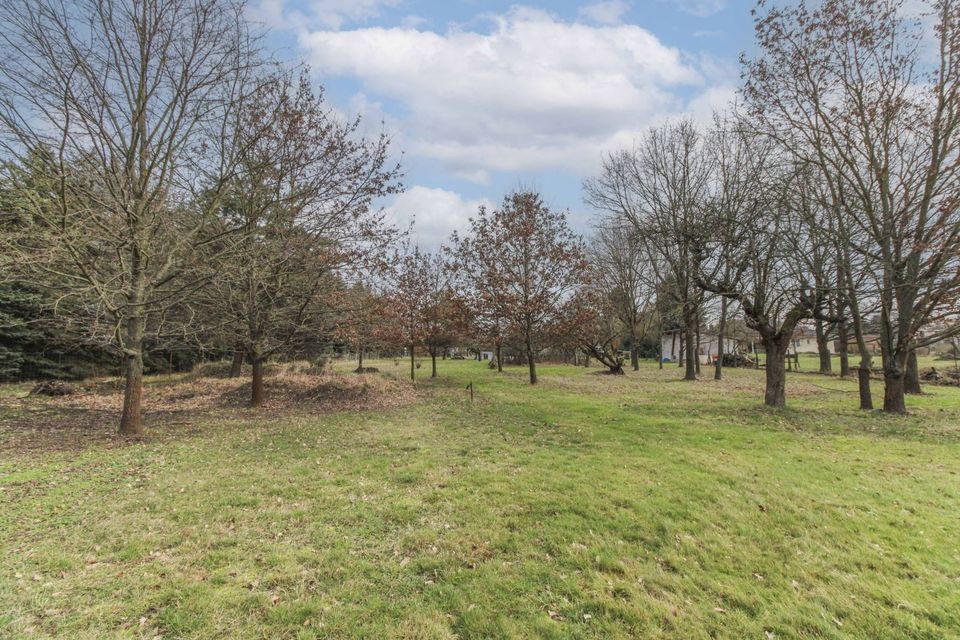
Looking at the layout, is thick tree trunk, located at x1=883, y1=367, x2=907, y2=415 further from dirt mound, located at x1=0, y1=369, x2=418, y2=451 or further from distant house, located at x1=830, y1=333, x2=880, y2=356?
dirt mound, located at x1=0, y1=369, x2=418, y2=451

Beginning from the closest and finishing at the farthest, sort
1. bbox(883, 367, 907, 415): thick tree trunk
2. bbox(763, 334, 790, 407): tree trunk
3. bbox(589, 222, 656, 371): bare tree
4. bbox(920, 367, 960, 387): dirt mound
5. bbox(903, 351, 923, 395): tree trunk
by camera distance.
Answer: bbox(883, 367, 907, 415): thick tree trunk → bbox(763, 334, 790, 407): tree trunk → bbox(903, 351, 923, 395): tree trunk → bbox(920, 367, 960, 387): dirt mound → bbox(589, 222, 656, 371): bare tree

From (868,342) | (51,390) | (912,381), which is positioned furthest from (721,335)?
(51,390)

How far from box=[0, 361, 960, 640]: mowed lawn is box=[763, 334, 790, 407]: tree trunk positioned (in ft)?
10.7

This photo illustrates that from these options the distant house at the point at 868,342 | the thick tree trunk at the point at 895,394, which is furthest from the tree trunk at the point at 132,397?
the distant house at the point at 868,342

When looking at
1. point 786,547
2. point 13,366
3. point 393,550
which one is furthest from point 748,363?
point 13,366

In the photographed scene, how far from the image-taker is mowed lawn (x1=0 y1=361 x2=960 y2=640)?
3121mm

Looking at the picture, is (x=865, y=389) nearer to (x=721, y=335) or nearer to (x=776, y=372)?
(x=776, y=372)

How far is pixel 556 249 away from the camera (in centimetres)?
1966

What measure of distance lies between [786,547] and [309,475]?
19.7 feet

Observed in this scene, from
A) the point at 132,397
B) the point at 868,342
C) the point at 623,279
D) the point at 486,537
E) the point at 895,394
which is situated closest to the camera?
the point at 486,537

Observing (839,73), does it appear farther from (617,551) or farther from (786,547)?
(617,551)

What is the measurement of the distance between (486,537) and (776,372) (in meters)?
11.3

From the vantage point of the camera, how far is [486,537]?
4309 mm

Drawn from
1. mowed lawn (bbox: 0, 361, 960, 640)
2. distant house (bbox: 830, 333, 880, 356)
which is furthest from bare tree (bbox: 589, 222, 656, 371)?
mowed lawn (bbox: 0, 361, 960, 640)
